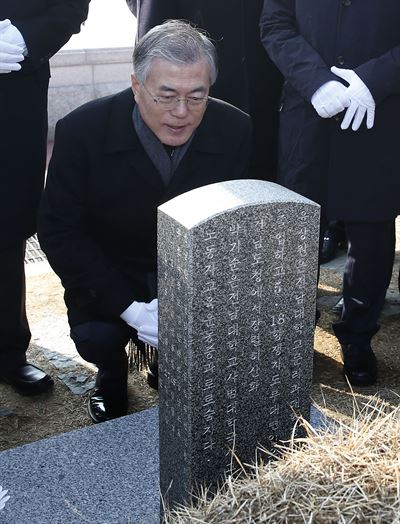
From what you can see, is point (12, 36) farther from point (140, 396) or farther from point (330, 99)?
point (140, 396)

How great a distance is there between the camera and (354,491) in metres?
2.14

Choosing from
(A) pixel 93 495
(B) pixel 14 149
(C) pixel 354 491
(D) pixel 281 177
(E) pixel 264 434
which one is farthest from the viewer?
(D) pixel 281 177

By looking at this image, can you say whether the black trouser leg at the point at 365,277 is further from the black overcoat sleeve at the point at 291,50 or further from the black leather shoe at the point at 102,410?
the black leather shoe at the point at 102,410

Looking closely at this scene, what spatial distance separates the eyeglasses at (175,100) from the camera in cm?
315

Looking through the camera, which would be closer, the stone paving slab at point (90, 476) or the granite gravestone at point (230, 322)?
the granite gravestone at point (230, 322)

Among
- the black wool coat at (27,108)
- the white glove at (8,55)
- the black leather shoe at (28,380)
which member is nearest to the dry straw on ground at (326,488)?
the black leather shoe at (28,380)

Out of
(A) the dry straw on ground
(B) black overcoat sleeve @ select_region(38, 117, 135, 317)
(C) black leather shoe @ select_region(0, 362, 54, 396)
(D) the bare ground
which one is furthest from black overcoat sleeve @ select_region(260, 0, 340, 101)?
(A) the dry straw on ground

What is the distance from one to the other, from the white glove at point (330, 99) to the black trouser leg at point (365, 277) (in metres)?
0.47

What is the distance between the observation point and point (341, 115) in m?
3.78

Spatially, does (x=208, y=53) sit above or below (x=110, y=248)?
above

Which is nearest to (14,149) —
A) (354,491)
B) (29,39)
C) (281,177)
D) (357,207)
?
(29,39)

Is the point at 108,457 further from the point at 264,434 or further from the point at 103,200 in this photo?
the point at 103,200

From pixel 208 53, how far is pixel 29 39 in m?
0.82

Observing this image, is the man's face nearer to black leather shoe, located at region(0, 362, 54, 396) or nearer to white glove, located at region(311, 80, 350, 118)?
white glove, located at region(311, 80, 350, 118)
